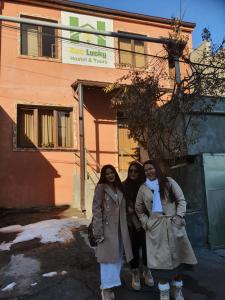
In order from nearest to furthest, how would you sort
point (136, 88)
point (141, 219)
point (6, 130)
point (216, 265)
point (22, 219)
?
point (141, 219) < point (216, 265) < point (136, 88) < point (22, 219) < point (6, 130)

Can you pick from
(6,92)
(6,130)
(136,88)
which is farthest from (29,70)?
(136,88)

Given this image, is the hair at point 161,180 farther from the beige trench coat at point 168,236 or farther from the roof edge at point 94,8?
the roof edge at point 94,8

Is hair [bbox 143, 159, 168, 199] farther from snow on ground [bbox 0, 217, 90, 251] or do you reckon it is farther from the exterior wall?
the exterior wall

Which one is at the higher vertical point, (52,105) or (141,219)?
(52,105)

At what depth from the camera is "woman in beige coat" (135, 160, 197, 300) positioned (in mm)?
5125

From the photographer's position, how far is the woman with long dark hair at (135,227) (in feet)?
Answer: 19.5

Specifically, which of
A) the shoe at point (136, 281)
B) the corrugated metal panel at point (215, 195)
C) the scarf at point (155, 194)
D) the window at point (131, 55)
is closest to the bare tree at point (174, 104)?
the corrugated metal panel at point (215, 195)

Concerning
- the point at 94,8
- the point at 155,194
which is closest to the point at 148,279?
the point at 155,194

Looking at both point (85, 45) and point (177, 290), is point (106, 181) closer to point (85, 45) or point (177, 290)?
point (177, 290)

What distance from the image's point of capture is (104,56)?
53.7ft

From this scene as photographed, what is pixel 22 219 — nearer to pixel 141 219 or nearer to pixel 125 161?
pixel 125 161

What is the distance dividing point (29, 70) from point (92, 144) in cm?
374

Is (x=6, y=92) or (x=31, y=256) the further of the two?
(x=6, y=92)

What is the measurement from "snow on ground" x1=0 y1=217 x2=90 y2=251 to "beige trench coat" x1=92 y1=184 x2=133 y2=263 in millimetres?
3549
